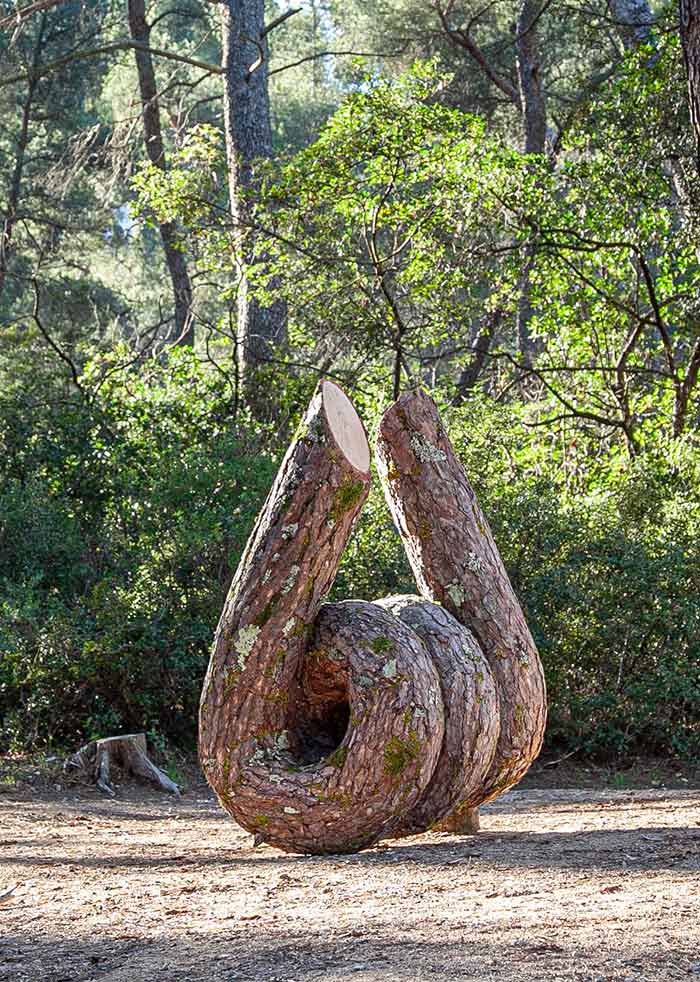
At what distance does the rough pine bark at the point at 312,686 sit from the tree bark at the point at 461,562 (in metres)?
0.57

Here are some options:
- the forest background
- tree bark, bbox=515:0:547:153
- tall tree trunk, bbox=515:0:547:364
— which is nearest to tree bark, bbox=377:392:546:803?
the forest background

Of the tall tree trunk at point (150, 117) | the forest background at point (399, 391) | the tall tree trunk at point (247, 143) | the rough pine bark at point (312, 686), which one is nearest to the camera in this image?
the rough pine bark at point (312, 686)

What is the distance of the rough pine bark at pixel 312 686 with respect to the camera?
16.3 feet

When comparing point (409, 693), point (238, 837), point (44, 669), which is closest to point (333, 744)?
point (409, 693)

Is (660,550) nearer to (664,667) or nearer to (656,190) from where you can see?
(664,667)

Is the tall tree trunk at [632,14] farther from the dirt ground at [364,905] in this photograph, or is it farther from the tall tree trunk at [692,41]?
the dirt ground at [364,905]

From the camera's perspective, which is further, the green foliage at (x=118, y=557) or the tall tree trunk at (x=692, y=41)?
the green foliage at (x=118, y=557)

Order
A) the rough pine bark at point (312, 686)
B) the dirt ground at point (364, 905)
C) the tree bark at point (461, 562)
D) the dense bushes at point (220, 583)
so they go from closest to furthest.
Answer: the dirt ground at point (364, 905), the rough pine bark at point (312, 686), the tree bark at point (461, 562), the dense bushes at point (220, 583)

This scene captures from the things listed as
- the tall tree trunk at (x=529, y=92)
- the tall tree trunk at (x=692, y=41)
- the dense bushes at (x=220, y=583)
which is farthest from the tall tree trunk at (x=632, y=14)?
the tall tree trunk at (x=692, y=41)

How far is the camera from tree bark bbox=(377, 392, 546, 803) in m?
5.60

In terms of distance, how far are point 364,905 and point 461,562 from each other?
2.04 metres

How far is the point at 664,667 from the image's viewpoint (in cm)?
909

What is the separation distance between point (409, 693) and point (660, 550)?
5.12 m

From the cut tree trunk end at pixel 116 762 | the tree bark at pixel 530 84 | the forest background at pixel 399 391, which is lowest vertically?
the cut tree trunk end at pixel 116 762
